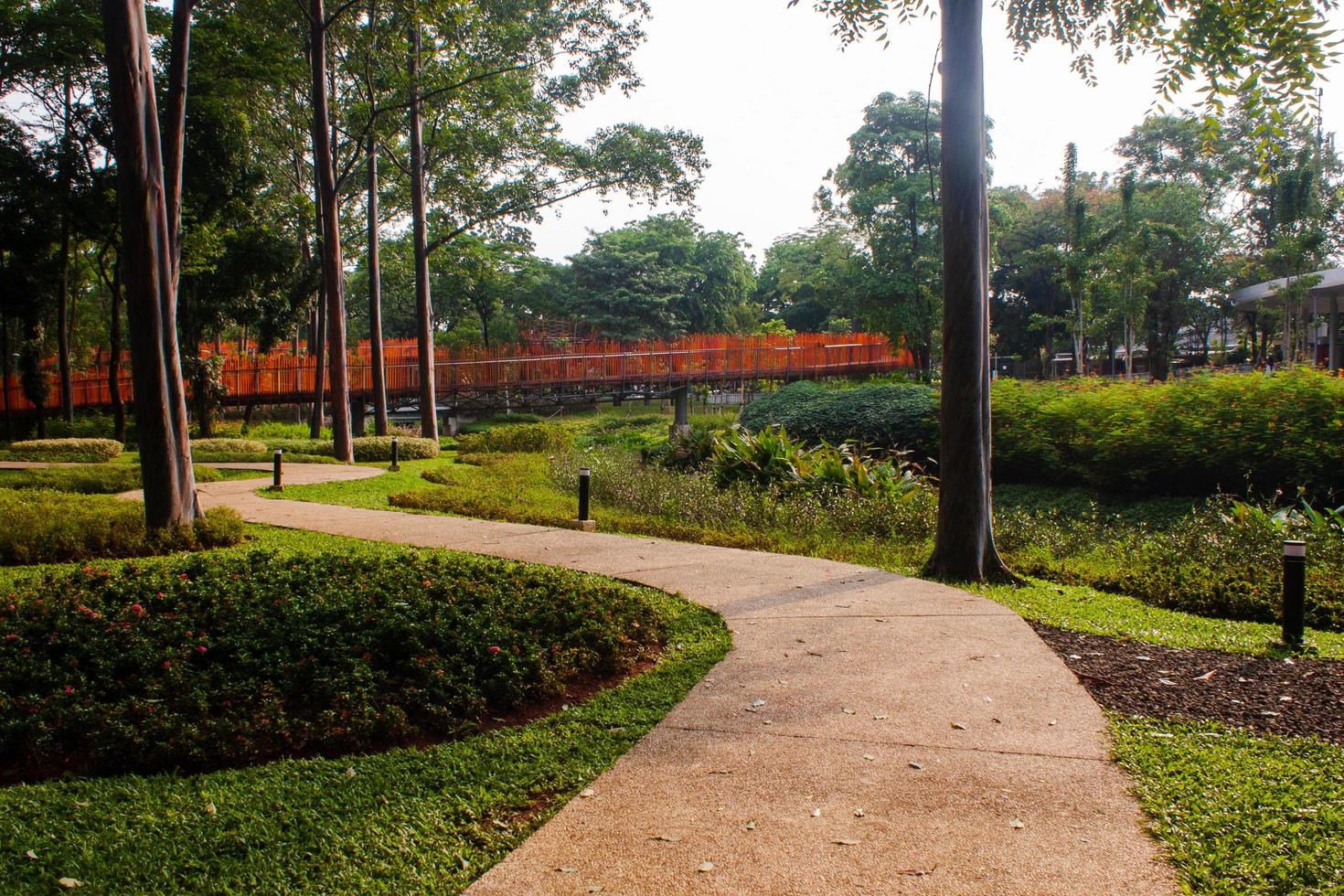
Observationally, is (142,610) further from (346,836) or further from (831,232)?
(831,232)

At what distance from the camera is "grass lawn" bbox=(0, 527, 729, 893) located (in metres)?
3.05

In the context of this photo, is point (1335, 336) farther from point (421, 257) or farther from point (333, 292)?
point (333, 292)

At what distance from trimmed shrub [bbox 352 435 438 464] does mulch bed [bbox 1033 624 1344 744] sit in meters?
18.2

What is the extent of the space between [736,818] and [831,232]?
48.5 metres

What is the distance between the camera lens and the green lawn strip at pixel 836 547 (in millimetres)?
6309

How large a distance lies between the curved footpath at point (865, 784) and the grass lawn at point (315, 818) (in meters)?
0.21

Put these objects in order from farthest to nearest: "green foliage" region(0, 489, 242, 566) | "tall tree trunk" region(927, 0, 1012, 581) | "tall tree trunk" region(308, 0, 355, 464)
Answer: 1. "tall tree trunk" region(308, 0, 355, 464)
2. "green foliage" region(0, 489, 242, 566)
3. "tall tree trunk" region(927, 0, 1012, 581)

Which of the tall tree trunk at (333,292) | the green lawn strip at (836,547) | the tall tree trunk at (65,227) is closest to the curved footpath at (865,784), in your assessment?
the green lawn strip at (836,547)

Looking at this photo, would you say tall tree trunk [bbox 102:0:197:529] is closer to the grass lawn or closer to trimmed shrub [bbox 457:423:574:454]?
the grass lawn

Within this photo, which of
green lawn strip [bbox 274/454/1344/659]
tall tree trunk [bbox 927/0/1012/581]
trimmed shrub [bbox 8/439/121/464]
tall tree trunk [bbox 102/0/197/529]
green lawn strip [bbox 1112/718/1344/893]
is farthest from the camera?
trimmed shrub [bbox 8/439/121/464]

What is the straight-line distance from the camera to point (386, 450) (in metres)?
22.1

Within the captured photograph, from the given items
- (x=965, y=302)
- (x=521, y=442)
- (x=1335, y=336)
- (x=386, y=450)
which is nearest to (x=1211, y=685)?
(x=965, y=302)

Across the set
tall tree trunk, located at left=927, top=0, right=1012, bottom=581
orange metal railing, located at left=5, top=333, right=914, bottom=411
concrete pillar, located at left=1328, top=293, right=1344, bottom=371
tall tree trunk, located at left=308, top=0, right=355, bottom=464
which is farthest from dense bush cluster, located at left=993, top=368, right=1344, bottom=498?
concrete pillar, located at left=1328, top=293, right=1344, bottom=371

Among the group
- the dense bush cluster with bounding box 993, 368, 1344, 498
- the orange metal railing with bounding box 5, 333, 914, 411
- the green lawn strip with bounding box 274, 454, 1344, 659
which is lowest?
the green lawn strip with bounding box 274, 454, 1344, 659
